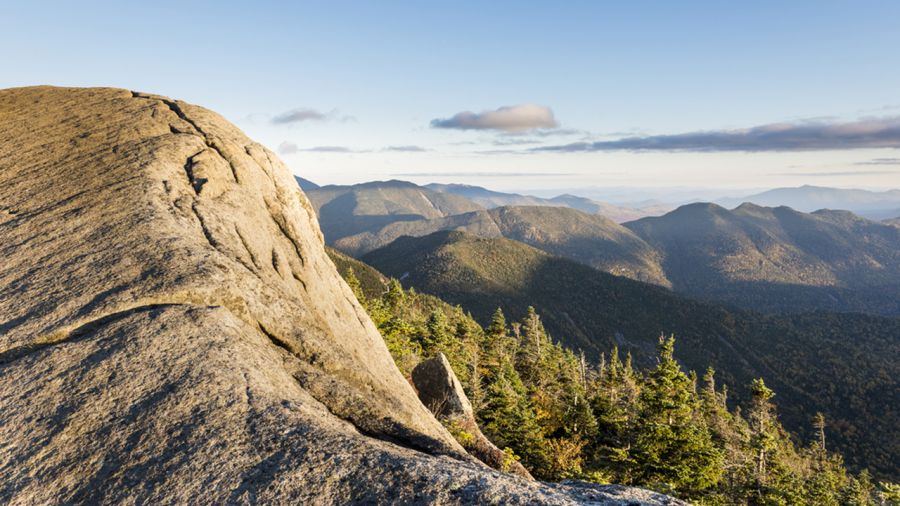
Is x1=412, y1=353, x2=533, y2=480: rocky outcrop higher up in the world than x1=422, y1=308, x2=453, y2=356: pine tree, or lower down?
higher up

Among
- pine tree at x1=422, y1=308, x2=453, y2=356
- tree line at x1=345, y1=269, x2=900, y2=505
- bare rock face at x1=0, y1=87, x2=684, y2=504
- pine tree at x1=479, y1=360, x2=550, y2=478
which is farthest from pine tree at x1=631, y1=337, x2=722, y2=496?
bare rock face at x1=0, y1=87, x2=684, y2=504

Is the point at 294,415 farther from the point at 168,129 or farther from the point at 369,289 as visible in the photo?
the point at 369,289

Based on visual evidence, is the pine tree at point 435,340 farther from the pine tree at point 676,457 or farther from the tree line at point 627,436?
the pine tree at point 676,457

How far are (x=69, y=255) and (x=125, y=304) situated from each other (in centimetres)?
352

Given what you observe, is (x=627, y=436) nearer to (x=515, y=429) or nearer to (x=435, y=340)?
(x=515, y=429)

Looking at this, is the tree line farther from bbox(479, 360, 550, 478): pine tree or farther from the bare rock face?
the bare rock face

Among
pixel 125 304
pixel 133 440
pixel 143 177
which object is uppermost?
pixel 143 177

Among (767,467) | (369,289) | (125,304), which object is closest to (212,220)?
(125,304)

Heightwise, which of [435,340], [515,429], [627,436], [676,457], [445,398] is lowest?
[627,436]

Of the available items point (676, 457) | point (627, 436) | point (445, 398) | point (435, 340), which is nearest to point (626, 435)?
point (627, 436)

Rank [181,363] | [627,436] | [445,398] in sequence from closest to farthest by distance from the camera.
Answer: [181,363]
[445,398]
[627,436]

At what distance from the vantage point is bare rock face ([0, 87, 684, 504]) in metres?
6.27

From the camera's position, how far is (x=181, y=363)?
8.04m

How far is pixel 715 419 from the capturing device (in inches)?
3068
